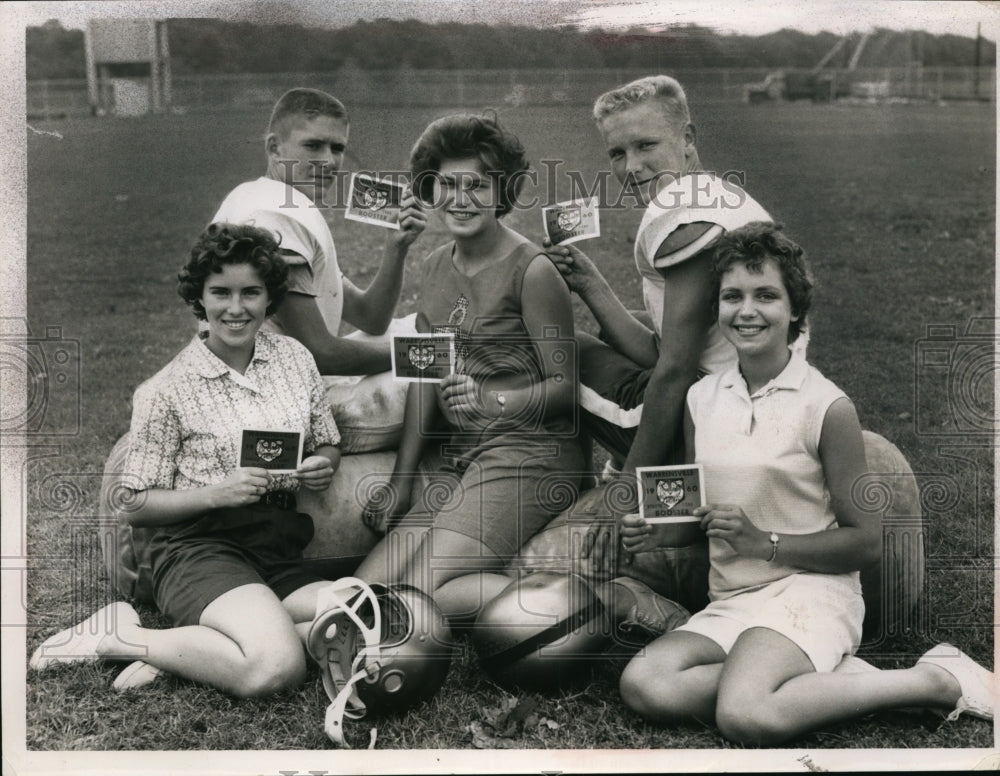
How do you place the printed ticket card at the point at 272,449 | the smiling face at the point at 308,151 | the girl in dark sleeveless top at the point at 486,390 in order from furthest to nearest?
the smiling face at the point at 308,151, the girl in dark sleeveless top at the point at 486,390, the printed ticket card at the point at 272,449

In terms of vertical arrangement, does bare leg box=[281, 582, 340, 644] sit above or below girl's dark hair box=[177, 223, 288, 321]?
below

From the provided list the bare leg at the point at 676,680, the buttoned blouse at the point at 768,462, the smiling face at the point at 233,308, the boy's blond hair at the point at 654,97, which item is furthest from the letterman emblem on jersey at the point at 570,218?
the bare leg at the point at 676,680

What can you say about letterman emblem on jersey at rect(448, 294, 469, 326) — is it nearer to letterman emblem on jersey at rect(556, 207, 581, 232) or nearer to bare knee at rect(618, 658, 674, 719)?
letterman emblem on jersey at rect(556, 207, 581, 232)

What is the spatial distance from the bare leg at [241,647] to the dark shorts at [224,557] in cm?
6

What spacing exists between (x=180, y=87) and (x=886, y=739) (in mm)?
3501

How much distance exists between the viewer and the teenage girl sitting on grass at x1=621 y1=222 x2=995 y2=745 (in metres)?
3.82

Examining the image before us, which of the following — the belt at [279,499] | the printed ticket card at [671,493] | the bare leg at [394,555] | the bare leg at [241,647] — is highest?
the printed ticket card at [671,493]

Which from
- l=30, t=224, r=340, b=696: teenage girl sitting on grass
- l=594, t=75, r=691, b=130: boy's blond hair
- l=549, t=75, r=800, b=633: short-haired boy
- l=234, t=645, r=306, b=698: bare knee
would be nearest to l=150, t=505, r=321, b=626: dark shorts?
l=30, t=224, r=340, b=696: teenage girl sitting on grass

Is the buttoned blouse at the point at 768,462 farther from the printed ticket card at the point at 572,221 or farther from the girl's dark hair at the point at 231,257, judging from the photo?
the girl's dark hair at the point at 231,257

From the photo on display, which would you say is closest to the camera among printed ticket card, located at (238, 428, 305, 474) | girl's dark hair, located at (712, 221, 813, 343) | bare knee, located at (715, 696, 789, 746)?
bare knee, located at (715, 696, 789, 746)

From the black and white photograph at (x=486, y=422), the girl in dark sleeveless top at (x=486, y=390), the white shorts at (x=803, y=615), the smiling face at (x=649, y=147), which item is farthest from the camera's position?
the smiling face at (x=649, y=147)

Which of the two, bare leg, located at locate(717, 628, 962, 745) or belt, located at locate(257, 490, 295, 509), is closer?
bare leg, located at locate(717, 628, 962, 745)

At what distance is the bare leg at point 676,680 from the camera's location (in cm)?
387

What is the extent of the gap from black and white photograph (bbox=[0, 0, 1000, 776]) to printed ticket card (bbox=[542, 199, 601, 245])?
0.05 ft
